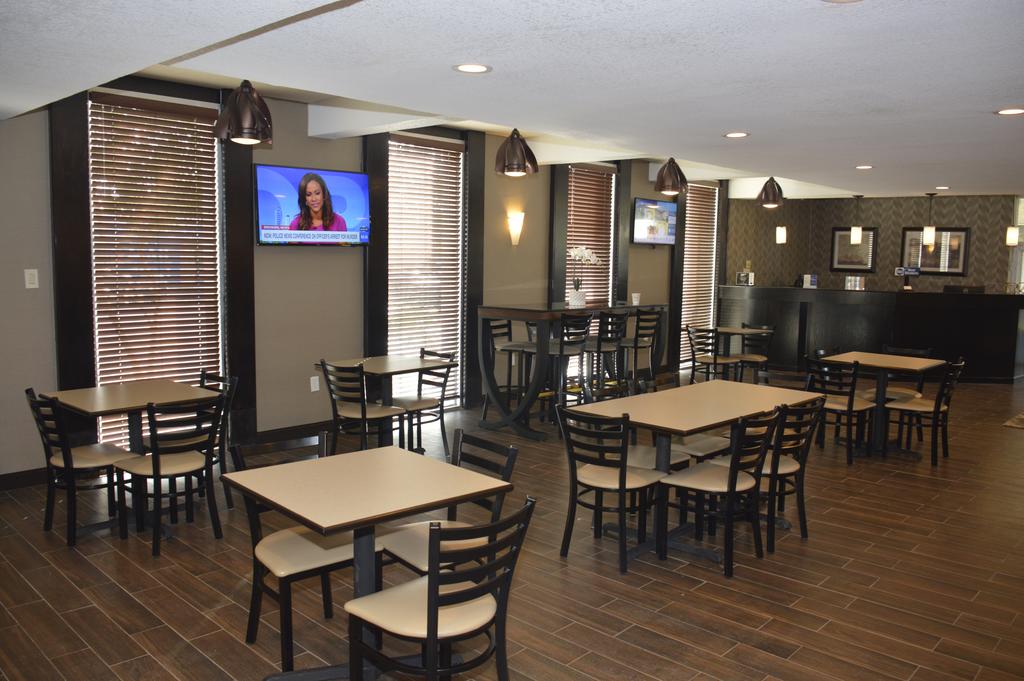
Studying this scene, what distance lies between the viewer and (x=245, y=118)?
402 cm

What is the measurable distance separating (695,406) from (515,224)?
14.3ft

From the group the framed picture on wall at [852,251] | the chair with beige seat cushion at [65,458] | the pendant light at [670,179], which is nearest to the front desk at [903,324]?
the framed picture on wall at [852,251]

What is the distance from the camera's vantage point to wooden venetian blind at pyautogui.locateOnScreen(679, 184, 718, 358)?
11.7 metres

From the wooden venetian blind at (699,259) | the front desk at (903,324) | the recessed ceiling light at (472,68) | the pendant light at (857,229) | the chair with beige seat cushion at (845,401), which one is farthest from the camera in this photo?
the pendant light at (857,229)

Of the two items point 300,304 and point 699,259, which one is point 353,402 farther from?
point 699,259

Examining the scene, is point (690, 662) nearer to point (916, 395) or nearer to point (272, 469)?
point (272, 469)

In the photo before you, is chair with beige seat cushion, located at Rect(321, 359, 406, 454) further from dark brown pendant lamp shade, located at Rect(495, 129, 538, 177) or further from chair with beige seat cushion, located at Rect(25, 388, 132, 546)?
dark brown pendant lamp shade, located at Rect(495, 129, 538, 177)

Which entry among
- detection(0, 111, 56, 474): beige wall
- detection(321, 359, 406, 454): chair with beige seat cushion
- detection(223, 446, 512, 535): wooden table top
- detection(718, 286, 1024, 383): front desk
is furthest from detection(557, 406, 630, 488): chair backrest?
detection(718, 286, 1024, 383): front desk

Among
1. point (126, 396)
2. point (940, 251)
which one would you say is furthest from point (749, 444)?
point (940, 251)

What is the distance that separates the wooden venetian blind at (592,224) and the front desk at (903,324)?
2818 millimetres

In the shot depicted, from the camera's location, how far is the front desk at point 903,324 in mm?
10531

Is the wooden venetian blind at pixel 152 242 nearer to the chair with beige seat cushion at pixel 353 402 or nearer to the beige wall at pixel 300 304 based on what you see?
the beige wall at pixel 300 304

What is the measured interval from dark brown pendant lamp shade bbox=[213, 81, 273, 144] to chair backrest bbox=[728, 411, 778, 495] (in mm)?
2863

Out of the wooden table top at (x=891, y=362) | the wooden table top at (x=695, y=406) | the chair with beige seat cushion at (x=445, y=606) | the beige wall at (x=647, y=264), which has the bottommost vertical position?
the chair with beige seat cushion at (x=445, y=606)
